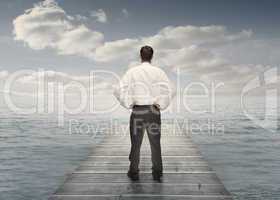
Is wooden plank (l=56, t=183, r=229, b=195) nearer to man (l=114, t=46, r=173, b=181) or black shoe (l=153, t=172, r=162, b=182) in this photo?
black shoe (l=153, t=172, r=162, b=182)

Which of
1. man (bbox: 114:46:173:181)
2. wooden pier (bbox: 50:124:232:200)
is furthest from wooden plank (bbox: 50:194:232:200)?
man (bbox: 114:46:173:181)

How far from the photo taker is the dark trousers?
19.3 ft

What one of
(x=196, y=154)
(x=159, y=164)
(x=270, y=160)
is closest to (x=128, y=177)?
(x=159, y=164)

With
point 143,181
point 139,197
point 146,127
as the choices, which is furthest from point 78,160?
point 139,197

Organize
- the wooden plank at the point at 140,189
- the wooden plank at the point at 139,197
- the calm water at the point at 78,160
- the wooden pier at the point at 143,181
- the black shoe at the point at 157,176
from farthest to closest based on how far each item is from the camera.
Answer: the calm water at the point at 78,160 → the black shoe at the point at 157,176 → the wooden plank at the point at 140,189 → the wooden pier at the point at 143,181 → the wooden plank at the point at 139,197

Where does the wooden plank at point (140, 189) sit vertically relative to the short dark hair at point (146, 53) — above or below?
below

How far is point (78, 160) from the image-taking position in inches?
624

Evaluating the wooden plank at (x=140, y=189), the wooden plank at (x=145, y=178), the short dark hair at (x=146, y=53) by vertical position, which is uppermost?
the short dark hair at (x=146, y=53)

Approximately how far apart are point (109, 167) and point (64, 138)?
49.5ft

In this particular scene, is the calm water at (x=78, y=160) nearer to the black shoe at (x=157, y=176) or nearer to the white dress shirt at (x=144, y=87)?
the black shoe at (x=157, y=176)

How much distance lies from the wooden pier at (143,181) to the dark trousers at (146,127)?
367 mm

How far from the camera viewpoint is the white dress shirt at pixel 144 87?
5832 millimetres

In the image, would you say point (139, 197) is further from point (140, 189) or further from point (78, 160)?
point (78, 160)

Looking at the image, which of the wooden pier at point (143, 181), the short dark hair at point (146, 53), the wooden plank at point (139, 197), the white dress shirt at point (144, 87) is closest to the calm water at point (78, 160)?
the wooden pier at point (143, 181)
